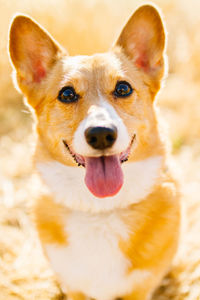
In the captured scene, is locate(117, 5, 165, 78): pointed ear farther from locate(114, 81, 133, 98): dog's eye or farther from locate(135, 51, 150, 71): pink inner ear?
locate(114, 81, 133, 98): dog's eye

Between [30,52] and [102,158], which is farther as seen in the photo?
[30,52]

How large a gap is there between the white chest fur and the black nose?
0.64 meters

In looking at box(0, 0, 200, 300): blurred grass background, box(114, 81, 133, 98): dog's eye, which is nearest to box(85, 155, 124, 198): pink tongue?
box(114, 81, 133, 98): dog's eye

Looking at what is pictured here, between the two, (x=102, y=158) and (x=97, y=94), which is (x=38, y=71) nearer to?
(x=97, y=94)

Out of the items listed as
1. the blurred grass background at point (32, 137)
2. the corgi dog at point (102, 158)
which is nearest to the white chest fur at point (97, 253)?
the corgi dog at point (102, 158)

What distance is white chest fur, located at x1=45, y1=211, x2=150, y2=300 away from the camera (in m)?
2.33

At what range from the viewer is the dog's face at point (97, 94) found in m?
2.08

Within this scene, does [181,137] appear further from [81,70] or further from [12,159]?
[81,70]

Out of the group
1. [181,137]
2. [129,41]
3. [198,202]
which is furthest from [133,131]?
[181,137]

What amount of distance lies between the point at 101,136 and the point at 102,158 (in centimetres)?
29

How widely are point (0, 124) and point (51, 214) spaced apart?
3400mm

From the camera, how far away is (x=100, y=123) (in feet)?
6.28

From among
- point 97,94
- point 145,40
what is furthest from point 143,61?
point 97,94

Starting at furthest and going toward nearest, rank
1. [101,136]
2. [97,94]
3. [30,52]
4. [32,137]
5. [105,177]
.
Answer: [32,137], [30,52], [97,94], [105,177], [101,136]
